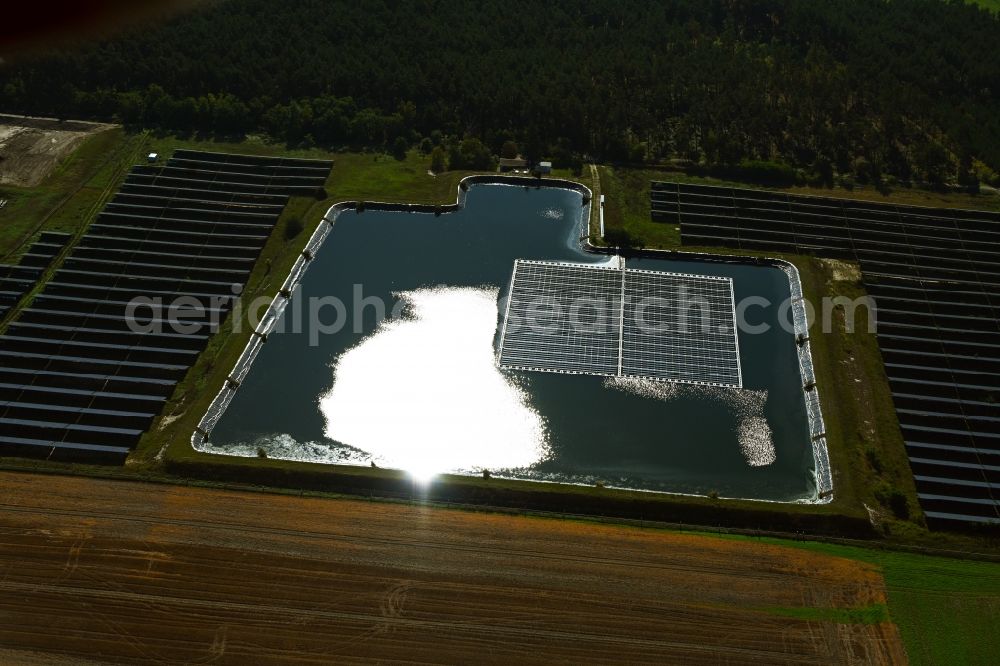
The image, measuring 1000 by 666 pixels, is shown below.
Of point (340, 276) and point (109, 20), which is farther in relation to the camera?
point (109, 20)

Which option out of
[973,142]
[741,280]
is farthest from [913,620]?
[973,142]

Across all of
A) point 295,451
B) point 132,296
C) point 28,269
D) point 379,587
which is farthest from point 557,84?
point 379,587

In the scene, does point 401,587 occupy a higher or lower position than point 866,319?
lower

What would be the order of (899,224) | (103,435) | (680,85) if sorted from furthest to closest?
(680,85), (899,224), (103,435)

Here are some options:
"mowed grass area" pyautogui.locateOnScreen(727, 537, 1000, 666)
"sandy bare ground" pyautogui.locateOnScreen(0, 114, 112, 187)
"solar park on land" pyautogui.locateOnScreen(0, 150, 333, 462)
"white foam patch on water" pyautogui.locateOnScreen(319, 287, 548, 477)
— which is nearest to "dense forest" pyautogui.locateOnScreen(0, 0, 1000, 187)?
"sandy bare ground" pyautogui.locateOnScreen(0, 114, 112, 187)

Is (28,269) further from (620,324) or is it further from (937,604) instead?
(937,604)

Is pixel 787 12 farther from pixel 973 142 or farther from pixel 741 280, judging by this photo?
pixel 741 280

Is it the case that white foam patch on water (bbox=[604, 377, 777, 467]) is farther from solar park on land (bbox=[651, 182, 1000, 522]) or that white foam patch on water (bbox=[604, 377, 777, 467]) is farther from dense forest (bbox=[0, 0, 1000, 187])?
dense forest (bbox=[0, 0, 1000, 187])
